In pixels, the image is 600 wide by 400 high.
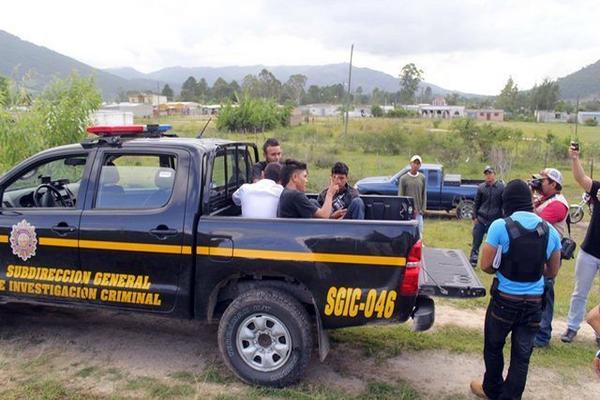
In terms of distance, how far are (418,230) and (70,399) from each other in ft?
9.07

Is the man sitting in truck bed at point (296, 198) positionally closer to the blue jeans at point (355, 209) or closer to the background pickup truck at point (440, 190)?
Result: the blue jeans at point (355, 209)

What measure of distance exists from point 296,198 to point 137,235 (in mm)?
1273

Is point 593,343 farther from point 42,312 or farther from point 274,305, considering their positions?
point 42,312

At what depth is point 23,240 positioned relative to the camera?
418 cm

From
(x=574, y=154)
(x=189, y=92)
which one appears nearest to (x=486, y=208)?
(x=574, y=154)

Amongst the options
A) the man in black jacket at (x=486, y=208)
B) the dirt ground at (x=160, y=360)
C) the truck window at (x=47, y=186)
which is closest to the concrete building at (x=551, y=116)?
the man in black jacket at (x=486, y=208)

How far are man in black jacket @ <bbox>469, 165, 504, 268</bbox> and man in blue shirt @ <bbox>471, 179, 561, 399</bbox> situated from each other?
14.6 ft

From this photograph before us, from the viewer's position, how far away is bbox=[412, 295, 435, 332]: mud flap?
3705 mm

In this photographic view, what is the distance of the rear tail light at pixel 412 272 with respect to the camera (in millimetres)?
3572

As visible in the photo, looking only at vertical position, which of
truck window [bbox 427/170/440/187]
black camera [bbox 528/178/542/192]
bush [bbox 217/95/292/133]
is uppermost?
bush [bbox 217/95/292/133]

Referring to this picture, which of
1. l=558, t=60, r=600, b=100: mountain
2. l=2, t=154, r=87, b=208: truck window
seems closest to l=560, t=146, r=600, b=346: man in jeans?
l=2, t=154, r=87, b=208: truck window

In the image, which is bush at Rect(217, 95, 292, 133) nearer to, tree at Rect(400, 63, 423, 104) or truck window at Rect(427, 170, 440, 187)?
truck window at Rect(427, 170, 440, 187)

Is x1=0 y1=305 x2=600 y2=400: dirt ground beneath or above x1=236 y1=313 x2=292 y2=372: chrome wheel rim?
beneath

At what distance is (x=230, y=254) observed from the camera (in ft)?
12.5
